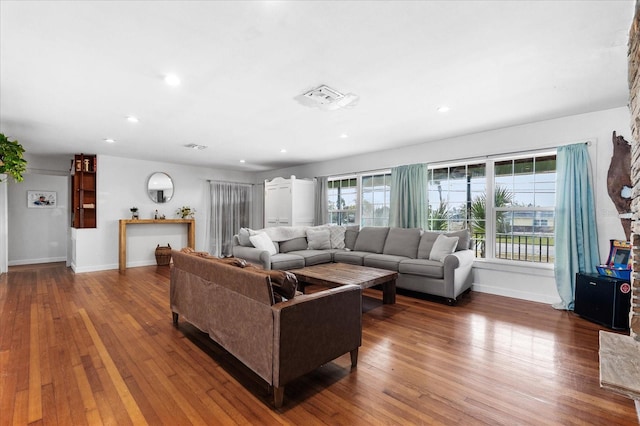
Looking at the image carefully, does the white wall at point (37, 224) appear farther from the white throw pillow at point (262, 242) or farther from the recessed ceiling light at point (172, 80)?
the recessed ceiling light at point (172, 80)

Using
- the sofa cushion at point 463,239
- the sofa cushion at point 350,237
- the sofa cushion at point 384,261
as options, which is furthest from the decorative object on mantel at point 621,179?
the sofa cushion at point 350,237

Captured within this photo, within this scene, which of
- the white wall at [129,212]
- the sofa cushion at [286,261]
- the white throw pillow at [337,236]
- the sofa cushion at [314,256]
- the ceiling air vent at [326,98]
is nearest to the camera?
the ceiling air vent at [326,98]

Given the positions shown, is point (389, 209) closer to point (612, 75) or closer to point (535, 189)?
point (535, 189)

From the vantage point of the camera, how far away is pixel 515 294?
13.4 ft

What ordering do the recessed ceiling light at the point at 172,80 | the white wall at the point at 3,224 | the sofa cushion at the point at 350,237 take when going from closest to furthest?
the recessed ceiling light at the point at 172,80 < the white wall at the point at 3,224 < the sofa cushion at the point at 350,237

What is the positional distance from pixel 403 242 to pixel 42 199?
→ 26.6 ft

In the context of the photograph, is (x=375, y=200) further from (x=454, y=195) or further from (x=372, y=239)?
(x=454, y=195)

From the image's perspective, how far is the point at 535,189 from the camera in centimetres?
415

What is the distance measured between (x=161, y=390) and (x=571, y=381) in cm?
281

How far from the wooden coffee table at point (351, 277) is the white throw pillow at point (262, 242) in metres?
1.16

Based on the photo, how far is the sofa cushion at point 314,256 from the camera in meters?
4.95

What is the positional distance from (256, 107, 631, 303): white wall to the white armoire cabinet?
221 centimetres

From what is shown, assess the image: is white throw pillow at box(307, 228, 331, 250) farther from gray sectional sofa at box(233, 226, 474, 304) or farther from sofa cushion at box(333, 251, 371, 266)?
sofa cushion at box(333, 251, 371, 266)

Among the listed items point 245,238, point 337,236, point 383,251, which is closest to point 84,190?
point 245,238
